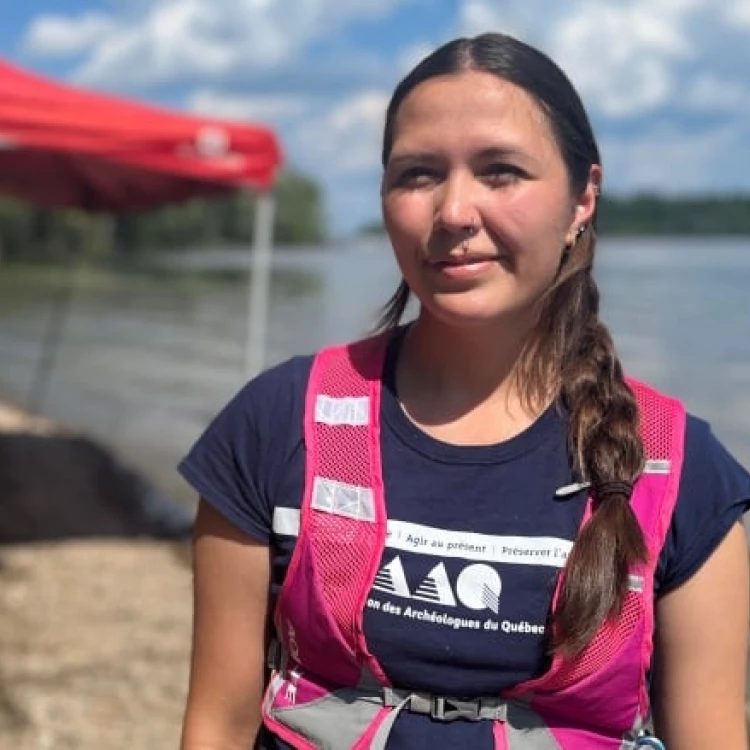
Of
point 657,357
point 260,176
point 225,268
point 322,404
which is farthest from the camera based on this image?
point 225,268

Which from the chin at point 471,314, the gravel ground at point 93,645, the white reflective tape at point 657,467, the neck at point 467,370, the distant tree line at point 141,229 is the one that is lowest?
the gravel ground at point 93,645

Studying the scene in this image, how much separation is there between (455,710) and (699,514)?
0.35 metres

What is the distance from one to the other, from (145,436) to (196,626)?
33.7 ft

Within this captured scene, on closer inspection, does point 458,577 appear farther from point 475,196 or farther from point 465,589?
point 475,196

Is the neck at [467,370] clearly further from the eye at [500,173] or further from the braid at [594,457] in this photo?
the eye at [500,173]

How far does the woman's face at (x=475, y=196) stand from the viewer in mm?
1454

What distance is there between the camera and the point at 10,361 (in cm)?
1892

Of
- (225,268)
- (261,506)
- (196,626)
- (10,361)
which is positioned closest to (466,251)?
(261,506)

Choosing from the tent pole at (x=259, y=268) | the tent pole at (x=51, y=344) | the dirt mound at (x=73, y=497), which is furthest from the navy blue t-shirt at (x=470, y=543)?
the tent pole at (x=51, y=344)

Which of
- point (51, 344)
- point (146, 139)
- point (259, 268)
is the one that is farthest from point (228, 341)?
point (146, 139)

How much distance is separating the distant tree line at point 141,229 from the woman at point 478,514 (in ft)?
77.4

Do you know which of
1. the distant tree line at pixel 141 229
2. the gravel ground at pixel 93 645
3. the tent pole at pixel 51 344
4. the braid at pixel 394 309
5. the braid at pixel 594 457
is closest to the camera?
the braid at pixel 594 457

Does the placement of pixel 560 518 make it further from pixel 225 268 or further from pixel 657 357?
pixel 225 268

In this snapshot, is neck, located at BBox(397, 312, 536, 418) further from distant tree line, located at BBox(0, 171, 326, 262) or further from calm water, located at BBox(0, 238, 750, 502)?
distant tree line, located at BBox(0, 171, 326, 262)
